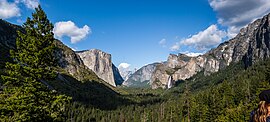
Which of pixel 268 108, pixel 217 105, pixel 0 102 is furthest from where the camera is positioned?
pixel 217 105

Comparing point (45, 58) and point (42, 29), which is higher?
point (42, 29)

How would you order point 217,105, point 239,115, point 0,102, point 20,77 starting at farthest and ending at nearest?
point 217,105
point 239,115
point 20,77
point 0,102

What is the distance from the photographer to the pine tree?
19156 mm

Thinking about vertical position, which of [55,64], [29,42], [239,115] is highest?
[29,42]

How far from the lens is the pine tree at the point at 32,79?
1916 centimetres

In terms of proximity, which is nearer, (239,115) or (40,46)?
(40,46)

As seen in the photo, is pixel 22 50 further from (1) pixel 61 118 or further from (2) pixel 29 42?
(1) pixel 61 118

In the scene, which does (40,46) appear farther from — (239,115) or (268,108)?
(239,115)

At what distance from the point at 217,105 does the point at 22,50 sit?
96.4 metres

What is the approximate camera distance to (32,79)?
786 inches

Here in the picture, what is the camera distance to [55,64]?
21438 mm

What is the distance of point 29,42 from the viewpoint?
20.6 m

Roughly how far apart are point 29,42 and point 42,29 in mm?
1399

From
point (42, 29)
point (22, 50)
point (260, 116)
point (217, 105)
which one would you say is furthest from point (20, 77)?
point (217, 105)
